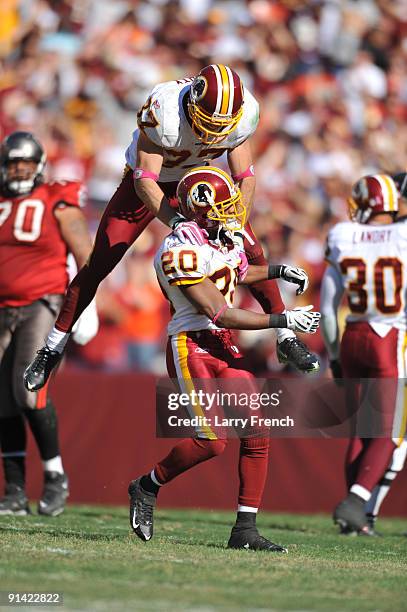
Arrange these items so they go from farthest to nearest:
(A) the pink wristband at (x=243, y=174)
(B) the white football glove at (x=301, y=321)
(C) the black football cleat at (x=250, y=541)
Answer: (A) the pink wristband at (x=243, y=174) → (C) the black football cleat at (x=250, y=541) → (B) the white football glove at (x=301, y=321)

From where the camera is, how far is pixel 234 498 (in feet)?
25.2

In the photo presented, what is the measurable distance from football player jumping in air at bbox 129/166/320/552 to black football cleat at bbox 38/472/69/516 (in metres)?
1.65

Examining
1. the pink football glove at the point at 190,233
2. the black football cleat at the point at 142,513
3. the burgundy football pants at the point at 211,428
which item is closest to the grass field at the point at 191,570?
the black football cleat at the point at 142,513

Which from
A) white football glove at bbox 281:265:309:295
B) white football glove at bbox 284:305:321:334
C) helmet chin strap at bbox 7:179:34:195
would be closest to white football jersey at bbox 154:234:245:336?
white football glove at bbox 281:265:309:295

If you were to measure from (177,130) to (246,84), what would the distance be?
21.0ft

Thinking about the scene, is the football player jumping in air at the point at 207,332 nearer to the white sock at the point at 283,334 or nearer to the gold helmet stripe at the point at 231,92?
the white sock at the point at 283,334

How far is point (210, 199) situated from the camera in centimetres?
461

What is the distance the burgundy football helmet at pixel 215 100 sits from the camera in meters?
4.81

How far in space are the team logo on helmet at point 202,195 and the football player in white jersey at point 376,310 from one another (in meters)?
1.97

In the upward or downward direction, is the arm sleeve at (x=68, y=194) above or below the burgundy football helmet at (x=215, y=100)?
below

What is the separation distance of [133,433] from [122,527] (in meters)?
1.96

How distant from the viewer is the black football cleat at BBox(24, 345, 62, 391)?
5363mm

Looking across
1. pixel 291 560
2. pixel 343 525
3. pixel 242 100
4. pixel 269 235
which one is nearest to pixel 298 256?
pixel 269 235

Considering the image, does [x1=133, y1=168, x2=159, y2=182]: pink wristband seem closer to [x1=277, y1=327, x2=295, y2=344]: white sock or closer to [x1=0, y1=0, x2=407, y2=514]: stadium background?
[x1=277, y1=327, x2=295, y2=344]: white sock
